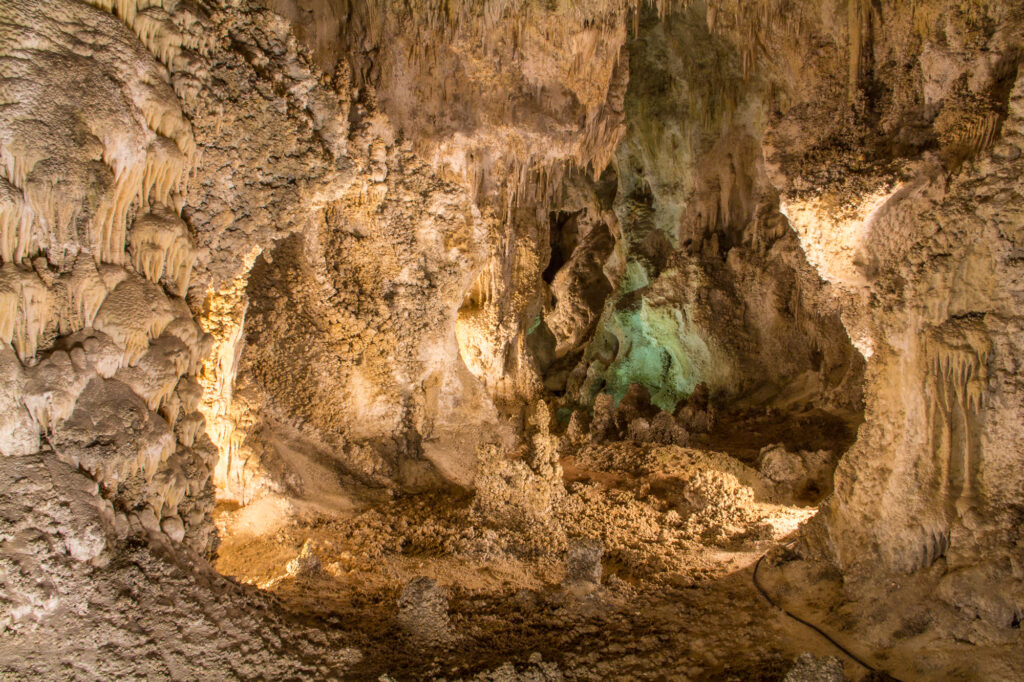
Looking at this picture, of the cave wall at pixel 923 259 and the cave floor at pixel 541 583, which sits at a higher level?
the cave wall at pixel 923 259

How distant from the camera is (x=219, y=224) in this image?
492cm

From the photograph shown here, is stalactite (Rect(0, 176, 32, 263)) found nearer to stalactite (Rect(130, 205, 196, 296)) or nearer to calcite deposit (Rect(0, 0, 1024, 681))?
calcite deposit (Rect(0, 0, 1024, 681))

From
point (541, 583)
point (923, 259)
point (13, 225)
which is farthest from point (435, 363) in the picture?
point (923, 259)

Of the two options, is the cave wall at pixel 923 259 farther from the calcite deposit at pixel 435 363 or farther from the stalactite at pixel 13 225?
the stalactite at pixel 13 225

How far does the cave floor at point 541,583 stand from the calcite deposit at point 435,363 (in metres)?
0.03

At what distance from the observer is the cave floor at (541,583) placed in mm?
4684

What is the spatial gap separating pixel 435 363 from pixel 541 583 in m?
3.00

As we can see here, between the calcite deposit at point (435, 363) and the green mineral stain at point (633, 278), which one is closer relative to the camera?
the calcite deposit at point (435, 363)

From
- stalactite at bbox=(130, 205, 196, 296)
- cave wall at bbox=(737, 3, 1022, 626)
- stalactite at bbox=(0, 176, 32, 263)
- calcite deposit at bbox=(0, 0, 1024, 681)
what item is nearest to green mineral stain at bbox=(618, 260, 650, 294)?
calcite deposit at bbox=(0, 0, 1024, 681)

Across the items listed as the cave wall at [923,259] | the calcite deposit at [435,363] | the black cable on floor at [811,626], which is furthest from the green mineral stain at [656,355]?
the cave wall at [923,259]

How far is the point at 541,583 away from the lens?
5.78m

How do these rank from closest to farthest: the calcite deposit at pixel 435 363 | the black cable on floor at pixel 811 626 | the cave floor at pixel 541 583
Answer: the calcite deposit at pixel 435 363
the black cable on floor at pixel 811 626
the cave floor at pixel 541 583

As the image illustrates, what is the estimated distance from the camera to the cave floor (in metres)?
4.68

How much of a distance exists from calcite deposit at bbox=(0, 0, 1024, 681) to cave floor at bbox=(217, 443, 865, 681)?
33 mm
